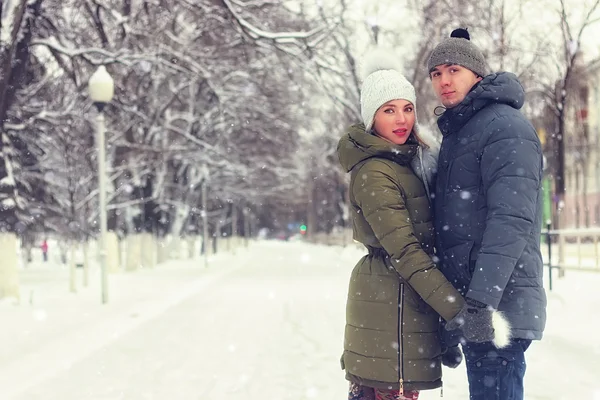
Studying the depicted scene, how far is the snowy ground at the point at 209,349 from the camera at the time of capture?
6254mm

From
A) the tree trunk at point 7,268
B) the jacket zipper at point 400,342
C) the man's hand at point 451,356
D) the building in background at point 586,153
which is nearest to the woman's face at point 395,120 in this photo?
the jacket zipper at point 400,342

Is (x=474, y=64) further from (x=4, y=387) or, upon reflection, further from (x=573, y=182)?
(x=573, y=182)

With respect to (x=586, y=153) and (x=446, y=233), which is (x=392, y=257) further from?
(x=586, y=153)

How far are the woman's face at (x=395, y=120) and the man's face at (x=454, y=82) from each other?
0.16 metres

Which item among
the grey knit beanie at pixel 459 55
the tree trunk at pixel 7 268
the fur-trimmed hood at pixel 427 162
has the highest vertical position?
the grey knit beanie at pixel 459 55

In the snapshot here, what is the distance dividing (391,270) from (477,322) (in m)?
0.44

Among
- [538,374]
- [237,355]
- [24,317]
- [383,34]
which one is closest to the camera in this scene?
[538,374]

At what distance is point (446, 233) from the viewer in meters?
3.02

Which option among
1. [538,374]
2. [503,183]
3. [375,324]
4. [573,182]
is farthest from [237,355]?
[573,182]

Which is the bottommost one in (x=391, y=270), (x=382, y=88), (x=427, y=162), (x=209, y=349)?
(x=209, y=349)

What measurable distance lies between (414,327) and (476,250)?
415mm

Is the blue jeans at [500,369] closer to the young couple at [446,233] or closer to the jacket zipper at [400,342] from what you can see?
the young couple at [446,233]

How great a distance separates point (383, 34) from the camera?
21094mm

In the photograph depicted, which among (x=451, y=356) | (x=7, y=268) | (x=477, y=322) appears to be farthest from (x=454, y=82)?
(x=7, y=268)
